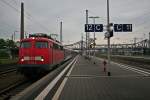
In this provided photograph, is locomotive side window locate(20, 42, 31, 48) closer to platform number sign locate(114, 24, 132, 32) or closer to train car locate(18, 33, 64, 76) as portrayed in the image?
train car locate(18, 33, 64, 76)

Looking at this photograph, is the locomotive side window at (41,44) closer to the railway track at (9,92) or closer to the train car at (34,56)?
the train car at (34,56)

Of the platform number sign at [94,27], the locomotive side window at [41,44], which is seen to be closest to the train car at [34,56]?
the locomotive side window at [41,44]

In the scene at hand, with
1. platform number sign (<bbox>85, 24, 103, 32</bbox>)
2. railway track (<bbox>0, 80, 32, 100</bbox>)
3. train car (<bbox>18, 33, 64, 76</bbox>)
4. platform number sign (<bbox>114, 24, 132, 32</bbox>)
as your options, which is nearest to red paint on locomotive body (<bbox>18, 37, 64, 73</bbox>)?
train car (<bbox>18, 33, 64, 76</bbox>)

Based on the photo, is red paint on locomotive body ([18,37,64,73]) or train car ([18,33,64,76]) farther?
red paint on locomotive body ([18,37,64,73])

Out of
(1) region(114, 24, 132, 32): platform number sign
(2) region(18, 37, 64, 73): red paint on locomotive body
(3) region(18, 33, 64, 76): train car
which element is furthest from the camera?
(1) region(114, 24, 132, 32): platform number sign

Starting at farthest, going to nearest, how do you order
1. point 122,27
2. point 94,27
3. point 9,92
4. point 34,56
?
point 94,27
point 122,27
point 34,56
point 9,92

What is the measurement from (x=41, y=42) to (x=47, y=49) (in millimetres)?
734

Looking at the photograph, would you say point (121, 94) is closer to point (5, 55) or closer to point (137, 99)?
point (137, 99)

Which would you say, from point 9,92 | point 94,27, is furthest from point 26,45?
point 94,27

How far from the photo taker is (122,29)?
1382 inches

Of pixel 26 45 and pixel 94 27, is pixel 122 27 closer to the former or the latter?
pixel 94 27

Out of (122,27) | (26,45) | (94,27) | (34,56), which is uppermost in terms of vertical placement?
(94,27)

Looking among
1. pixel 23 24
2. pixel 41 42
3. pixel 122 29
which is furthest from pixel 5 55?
pixel 41 42

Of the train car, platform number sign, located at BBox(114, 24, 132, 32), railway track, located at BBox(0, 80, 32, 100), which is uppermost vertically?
platform number sign, located at BBox(114, 24, 132, 32)
